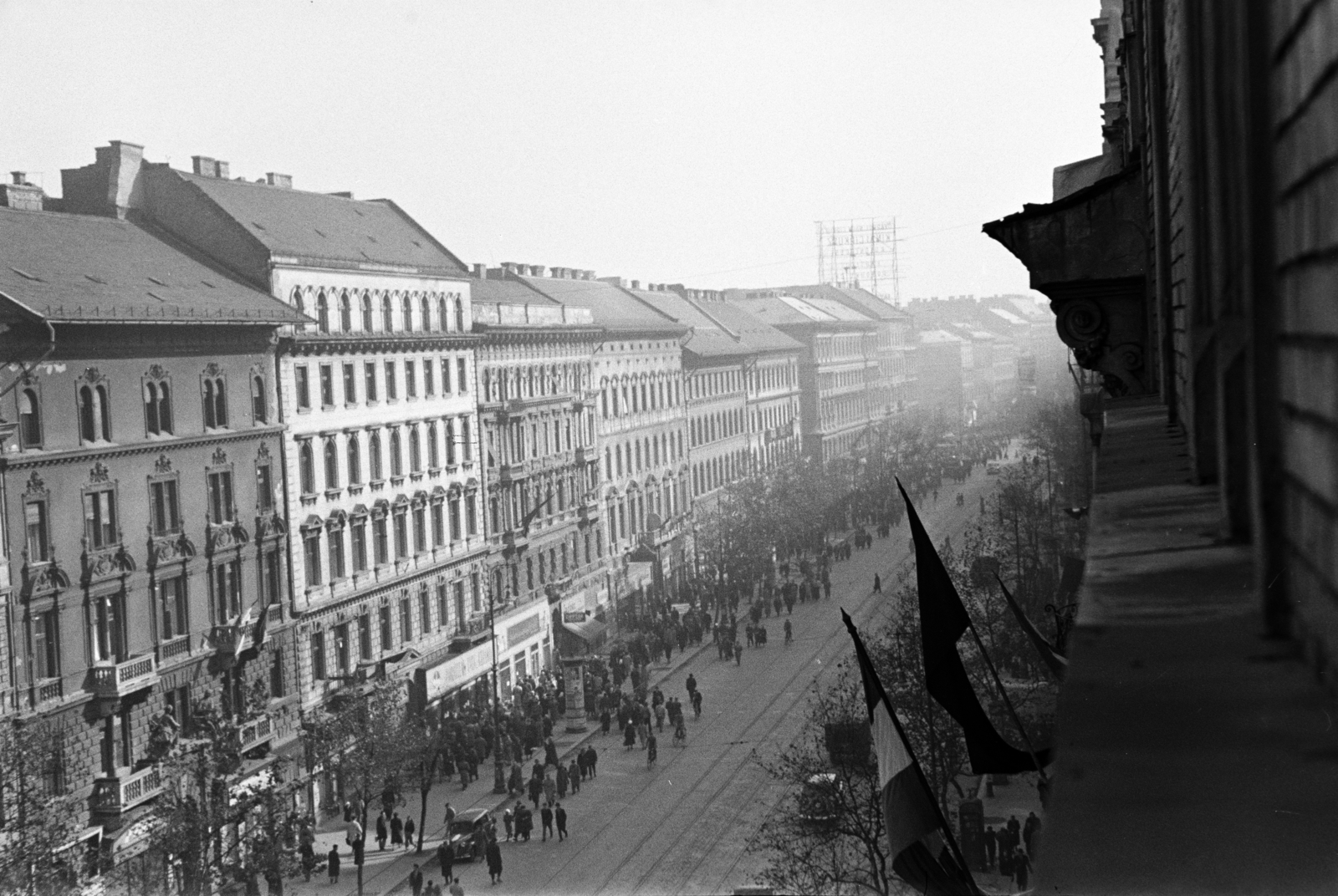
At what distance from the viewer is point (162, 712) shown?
3691 centimetres

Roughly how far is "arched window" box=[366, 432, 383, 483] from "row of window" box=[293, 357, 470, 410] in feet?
3.76

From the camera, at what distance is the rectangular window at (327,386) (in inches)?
1850

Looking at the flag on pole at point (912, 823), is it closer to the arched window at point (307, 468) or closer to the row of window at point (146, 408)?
the row of window at point (146, 408)

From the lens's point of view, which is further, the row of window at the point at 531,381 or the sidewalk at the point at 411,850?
the row of window at the point at 531,381

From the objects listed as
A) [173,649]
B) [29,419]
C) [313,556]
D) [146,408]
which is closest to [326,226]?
[313,556]

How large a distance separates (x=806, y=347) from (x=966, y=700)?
103m

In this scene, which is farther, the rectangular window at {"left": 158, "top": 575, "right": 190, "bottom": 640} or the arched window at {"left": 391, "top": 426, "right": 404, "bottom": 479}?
the arched window at {"left": 391, "top": 426, "right": 404, "bottom": 479}

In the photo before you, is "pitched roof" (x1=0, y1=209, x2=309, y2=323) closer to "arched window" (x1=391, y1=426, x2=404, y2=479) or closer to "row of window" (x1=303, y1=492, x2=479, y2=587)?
"row of window" (x1=303, y1=492, x2=479, y2=587)

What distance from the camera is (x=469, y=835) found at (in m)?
33.6

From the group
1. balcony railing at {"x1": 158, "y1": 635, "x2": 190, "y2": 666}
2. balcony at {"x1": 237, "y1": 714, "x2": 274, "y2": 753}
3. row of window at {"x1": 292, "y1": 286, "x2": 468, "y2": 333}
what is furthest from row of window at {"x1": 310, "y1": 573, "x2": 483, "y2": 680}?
row of window at {"x1": 292, "y1": 286, "x2": 468, "y2": 333}

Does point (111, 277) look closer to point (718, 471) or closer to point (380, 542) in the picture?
point (380, 542)

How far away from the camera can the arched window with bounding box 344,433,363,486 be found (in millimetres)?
48531

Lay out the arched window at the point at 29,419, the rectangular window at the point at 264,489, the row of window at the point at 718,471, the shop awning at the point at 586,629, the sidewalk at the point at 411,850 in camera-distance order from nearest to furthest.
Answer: the sidewalk at the point at 411,850 → the arched window at the point at 29,419 → the rectangular window at the point at 264,489 → the shop awning at the point at 586,629 → the row of window at the point at 718,471

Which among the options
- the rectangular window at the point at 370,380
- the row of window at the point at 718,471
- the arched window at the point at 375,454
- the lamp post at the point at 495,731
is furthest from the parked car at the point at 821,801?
the row of window at the point at 718,471
